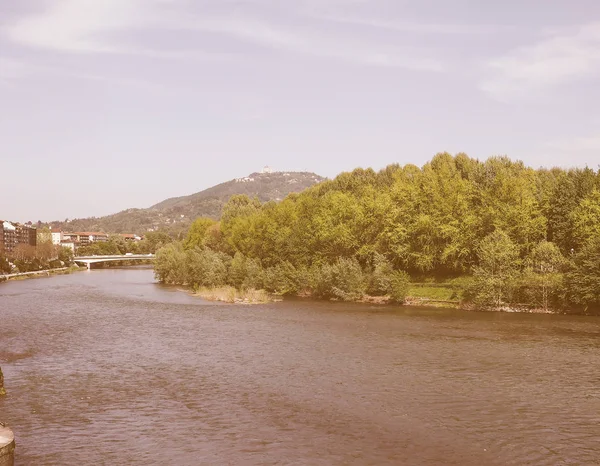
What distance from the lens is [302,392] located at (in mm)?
38625

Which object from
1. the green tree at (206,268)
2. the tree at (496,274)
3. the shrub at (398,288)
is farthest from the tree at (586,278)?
the green tree at (206,268)

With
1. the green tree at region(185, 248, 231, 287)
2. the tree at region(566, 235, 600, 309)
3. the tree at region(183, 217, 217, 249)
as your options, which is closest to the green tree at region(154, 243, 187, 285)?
the green tree at region(185, 248, 231, 287)

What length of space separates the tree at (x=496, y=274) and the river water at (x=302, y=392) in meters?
13.6

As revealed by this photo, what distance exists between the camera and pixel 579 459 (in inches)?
1081

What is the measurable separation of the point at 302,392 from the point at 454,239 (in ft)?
211

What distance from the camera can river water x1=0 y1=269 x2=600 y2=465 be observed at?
2856 cm

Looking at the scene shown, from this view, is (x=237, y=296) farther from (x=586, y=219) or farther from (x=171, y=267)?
(x=586, y=219)

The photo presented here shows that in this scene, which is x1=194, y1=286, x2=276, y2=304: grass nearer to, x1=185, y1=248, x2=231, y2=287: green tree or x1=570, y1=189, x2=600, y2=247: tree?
x1=185, y1=248, x2=231, y2=287: green tree

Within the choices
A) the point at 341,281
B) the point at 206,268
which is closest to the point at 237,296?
the point at 341,281

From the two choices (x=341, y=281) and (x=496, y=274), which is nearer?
(x=496, y=274)

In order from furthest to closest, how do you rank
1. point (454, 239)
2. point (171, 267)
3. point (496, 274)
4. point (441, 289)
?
1. point (171, 267)
2. point (454, 239)
3. point (441, 289)
4. point (496, 274)

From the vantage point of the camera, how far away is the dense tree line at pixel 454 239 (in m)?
83.0

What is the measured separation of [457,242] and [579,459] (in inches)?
2823

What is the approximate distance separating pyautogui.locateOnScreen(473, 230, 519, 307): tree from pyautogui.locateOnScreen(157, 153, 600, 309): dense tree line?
141 millimetres
